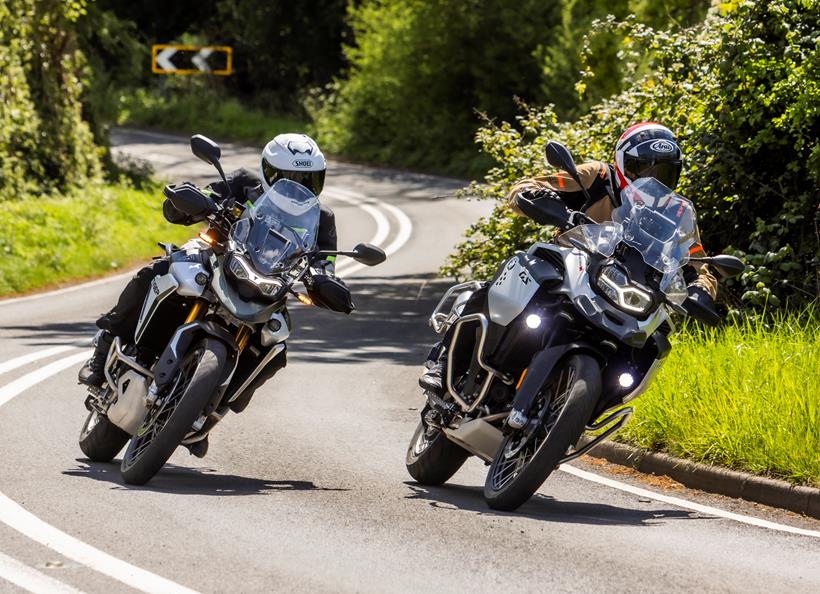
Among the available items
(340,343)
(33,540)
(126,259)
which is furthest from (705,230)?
(126,259)

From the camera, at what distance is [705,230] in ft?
46.5

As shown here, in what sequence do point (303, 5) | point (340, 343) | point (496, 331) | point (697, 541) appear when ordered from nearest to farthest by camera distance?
point (697, 541) → point (496, 331) → point (340, 343) → point (303, 5)

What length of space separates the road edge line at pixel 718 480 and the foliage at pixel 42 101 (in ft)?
55.6

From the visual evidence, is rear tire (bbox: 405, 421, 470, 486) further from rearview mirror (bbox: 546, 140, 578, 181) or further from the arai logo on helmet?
the arai logo on helmet

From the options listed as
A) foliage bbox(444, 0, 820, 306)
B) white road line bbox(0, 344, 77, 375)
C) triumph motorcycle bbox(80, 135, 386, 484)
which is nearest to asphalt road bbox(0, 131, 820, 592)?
white road line bbox(0, 344, 77, 375)

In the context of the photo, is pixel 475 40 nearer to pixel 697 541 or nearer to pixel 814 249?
pixel 814 249

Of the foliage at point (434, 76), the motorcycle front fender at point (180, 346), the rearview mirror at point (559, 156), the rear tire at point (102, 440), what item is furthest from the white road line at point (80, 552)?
the foliage at point (434, 76)

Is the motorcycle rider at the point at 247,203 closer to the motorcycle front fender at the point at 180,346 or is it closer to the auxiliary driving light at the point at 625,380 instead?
the motorcycle front fender at the point at 180,346

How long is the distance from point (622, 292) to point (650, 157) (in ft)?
2.95

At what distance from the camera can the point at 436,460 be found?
8688 mm

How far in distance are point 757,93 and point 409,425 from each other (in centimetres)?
421

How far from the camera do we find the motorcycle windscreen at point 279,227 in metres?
8.24

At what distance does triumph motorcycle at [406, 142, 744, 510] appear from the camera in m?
7.66

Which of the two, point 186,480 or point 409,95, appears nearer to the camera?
point 186,480
